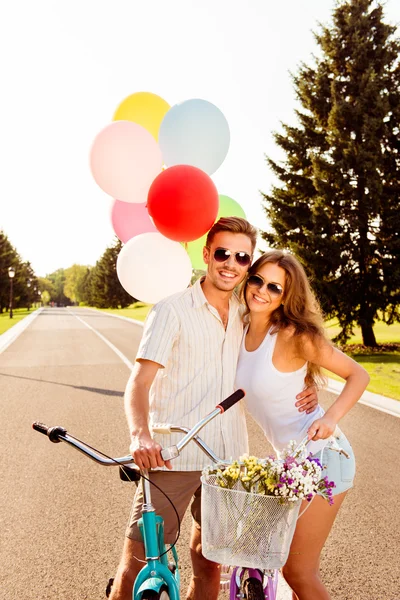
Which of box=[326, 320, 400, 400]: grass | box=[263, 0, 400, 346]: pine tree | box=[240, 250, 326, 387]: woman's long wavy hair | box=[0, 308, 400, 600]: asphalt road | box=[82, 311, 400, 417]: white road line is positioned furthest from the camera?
box=[263, 0, 400, 346]: pine tree

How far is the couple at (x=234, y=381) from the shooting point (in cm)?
242

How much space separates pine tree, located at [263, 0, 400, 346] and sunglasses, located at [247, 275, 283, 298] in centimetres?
1519

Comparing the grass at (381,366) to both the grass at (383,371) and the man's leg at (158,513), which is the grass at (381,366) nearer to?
the grass at (383,371)

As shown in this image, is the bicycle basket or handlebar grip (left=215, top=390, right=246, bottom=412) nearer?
the bicycle basket

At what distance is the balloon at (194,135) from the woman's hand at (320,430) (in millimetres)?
2249

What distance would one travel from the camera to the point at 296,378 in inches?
101

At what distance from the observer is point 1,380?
12633 mm

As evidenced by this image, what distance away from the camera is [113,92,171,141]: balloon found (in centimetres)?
416

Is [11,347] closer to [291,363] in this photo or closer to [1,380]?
[1,380]

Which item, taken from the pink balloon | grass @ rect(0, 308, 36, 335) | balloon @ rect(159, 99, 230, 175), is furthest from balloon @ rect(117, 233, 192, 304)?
grass @ rect(0, 308, 36, 335)

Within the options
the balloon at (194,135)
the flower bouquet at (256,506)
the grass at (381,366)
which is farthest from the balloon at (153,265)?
the grass at (381,366)

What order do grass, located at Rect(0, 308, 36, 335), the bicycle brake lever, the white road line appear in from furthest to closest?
grass, located at Rect(0, 308, 36, 335)
the white road line
the bicycle brake lever

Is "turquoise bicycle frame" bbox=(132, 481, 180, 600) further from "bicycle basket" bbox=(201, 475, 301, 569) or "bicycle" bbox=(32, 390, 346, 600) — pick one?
"bicycle basket" bbox=(201, 475, 301, 569)

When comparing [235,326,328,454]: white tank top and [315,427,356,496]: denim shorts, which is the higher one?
[235,326,328,454]: white tank top
